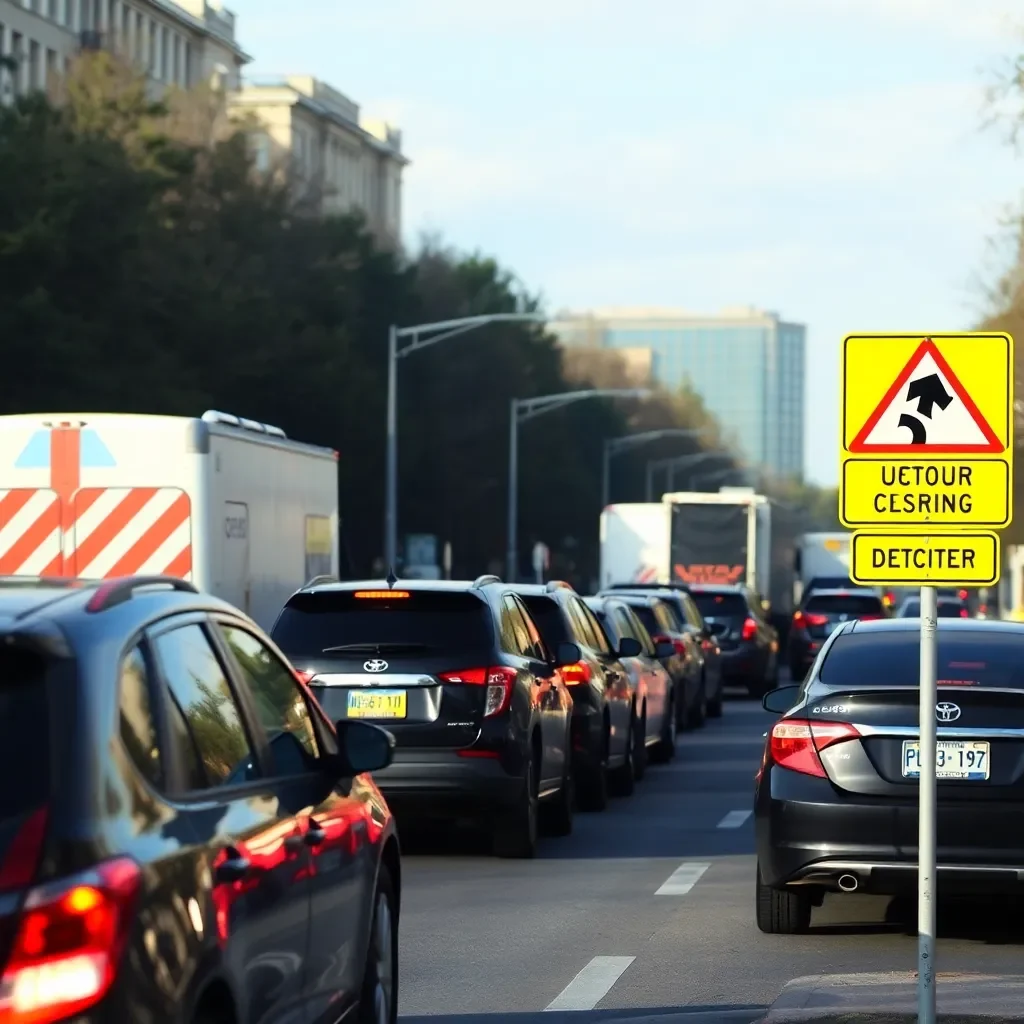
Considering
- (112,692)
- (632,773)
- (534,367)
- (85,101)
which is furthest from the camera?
(534,367)

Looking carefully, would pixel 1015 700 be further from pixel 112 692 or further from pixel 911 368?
pixel 112 692

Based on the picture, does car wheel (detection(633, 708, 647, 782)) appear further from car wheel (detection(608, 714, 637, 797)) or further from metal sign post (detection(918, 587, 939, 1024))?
metal sign post (detection(918, 587, 939, 1024))

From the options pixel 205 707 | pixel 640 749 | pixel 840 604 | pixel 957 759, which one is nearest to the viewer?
pixel 205 707

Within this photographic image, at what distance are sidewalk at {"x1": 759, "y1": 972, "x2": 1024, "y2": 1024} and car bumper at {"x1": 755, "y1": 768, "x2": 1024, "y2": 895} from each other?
95cm

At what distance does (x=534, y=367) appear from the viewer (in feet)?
379

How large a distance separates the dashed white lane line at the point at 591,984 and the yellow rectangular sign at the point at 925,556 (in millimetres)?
2046

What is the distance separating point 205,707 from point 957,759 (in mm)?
5527

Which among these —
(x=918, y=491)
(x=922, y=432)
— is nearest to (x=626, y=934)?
(x=918, y=491)

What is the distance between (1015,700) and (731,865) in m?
4.08

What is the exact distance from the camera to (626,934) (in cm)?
1137

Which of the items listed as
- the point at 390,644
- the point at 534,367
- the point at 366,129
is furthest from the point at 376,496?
the point at 390,644

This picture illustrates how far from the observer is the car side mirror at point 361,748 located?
664 cm

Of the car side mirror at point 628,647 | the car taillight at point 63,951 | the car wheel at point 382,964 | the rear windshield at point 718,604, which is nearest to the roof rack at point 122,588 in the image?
the car taillight at point 63,951

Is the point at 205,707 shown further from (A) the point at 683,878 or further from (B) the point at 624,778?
(B) the point at 624,778
